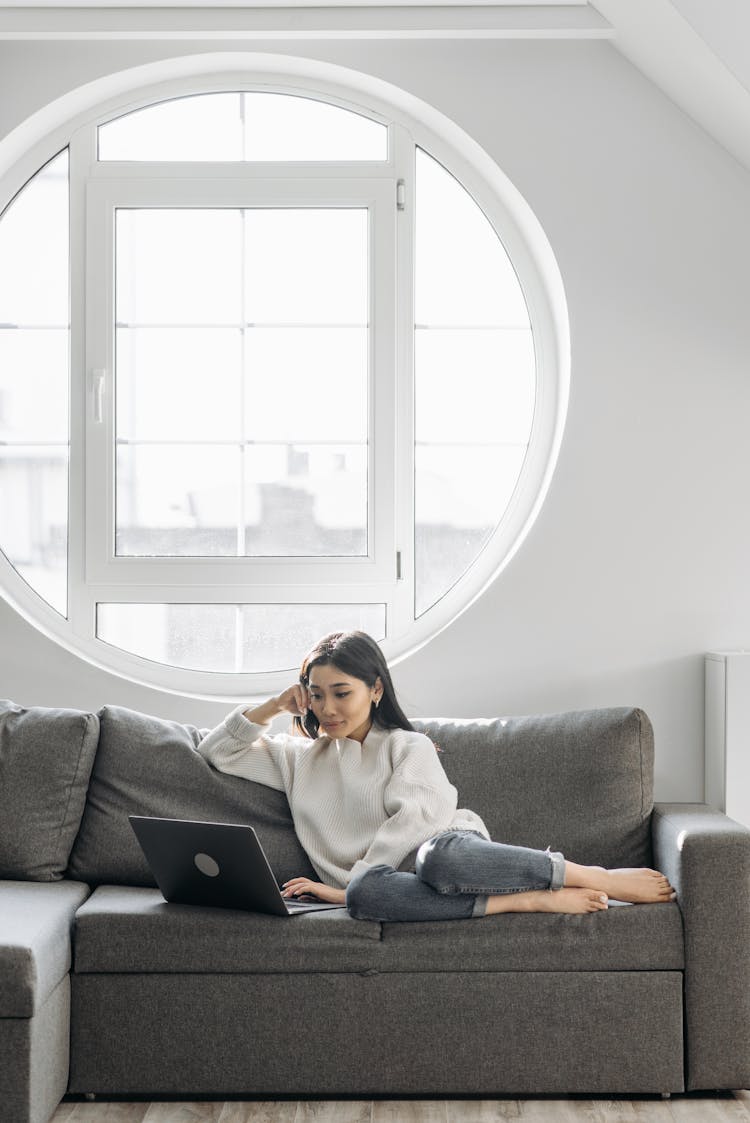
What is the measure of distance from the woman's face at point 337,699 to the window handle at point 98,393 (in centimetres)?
115

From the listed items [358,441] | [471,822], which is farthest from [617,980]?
[358,441]

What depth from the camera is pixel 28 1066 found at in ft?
7.18

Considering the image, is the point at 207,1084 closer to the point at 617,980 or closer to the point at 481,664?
the point at 617,980

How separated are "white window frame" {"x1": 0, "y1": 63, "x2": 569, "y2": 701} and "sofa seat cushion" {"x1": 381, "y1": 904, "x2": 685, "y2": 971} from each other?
3.65 feet

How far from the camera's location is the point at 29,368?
140 inches

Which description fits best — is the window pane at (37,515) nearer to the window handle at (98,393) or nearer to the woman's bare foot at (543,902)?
the window handle at (98,393)

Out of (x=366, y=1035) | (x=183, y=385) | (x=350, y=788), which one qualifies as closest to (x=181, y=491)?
(x=183, y=385)

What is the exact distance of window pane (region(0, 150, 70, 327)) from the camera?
3551mm

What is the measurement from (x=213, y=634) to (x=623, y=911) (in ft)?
5.04

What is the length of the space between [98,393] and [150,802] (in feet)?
4.20

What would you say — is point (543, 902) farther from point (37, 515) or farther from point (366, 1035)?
point (37, 515)

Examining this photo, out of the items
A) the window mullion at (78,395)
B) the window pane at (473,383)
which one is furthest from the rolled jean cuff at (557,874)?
the window mullion at (78,395)

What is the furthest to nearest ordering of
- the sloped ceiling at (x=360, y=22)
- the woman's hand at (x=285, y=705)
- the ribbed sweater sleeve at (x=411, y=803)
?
the sloped ceiling at (x=360, y=22)
the woman's hand at (x=285, y=705)
the ribbed sweater sleeve at (x=411, y=803)

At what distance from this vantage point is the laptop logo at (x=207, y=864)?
8.02 ft
